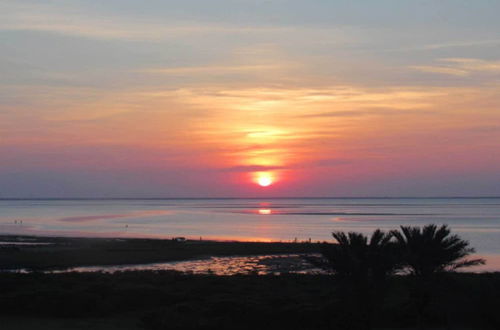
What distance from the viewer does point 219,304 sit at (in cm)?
2662

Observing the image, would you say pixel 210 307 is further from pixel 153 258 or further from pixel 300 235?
pixel 300 235

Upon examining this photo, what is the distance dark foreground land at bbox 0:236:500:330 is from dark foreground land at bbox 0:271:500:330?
1.5 inches

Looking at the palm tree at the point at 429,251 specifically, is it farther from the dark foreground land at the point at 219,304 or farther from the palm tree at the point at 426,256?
the dark foreground land at the point at 219,304

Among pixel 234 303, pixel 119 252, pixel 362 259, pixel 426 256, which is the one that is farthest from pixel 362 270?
pixel 119 252

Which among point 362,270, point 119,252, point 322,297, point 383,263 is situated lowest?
point 322,297

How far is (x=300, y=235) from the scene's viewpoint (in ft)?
313

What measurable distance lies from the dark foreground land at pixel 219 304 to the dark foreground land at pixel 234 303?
4 centimetres

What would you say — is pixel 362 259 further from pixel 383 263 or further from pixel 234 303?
pixel 234 303

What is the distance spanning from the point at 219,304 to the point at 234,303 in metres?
0.61

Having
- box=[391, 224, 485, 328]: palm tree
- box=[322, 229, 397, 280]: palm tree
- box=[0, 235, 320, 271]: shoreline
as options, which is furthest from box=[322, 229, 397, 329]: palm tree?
box=[0, 235, 320, 271]: shoreline

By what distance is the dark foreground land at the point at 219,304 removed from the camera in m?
21.7

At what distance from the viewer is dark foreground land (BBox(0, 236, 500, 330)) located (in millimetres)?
21719

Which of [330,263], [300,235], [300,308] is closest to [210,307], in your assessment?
[300,308]

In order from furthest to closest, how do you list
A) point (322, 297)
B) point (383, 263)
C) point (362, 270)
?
point (322, 297) → point (383, 263) → point (362, 270)
